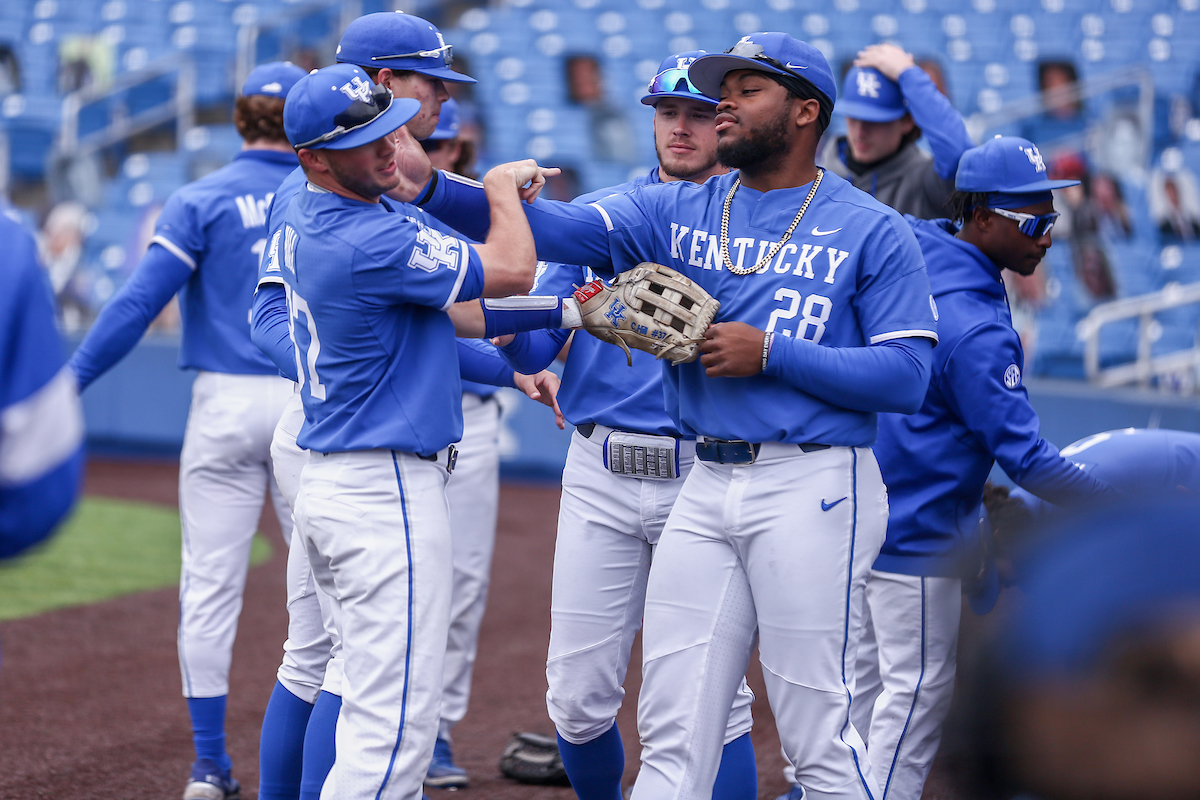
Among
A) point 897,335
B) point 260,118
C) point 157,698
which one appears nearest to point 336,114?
point 897,335

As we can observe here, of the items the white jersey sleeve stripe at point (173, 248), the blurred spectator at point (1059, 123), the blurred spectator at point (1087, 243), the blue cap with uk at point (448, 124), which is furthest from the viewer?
the blurred spectator at point (1059, 123)

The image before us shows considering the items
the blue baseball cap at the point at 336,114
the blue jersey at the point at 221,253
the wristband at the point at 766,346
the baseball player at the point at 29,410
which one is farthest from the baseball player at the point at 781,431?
the blue jersey at the point at 221,253

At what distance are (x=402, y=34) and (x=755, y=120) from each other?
106 cm

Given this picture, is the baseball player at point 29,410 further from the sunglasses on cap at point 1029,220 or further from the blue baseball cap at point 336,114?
the sunglasses on cap at point 1029,220

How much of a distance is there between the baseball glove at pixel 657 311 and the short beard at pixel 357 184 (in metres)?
0.57

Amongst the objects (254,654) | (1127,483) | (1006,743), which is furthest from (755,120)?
(254,654)

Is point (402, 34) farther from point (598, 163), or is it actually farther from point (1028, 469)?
point (598, 163)

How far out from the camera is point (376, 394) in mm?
2732

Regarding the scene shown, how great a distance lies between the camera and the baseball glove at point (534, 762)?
4.23 m

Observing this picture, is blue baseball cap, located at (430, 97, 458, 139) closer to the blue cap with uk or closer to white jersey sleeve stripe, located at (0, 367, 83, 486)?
the blue cap with uk

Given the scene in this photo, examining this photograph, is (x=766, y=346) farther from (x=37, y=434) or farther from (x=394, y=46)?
Answer: (x=37, y=434)

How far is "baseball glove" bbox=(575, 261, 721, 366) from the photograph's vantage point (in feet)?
8.86

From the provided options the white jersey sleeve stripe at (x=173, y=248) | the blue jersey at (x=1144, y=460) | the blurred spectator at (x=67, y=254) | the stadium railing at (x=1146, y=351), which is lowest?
the blurred spectator at (x=67, y=254)

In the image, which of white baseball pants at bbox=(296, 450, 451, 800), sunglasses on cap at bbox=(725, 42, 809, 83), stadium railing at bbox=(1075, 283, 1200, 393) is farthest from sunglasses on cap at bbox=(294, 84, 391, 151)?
stadium railing at bbox=(1075, 283, 1200, 393)
